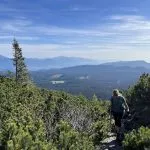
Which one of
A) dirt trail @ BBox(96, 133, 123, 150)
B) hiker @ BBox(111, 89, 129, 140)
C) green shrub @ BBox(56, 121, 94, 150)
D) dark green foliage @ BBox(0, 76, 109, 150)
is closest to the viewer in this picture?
dark green foliage @ BBox(0, 76, 109, 150)

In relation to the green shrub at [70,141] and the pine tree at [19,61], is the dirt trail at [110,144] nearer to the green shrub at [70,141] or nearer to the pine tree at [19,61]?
the green shrub at [70,141]

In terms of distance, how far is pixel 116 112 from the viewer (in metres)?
18.4

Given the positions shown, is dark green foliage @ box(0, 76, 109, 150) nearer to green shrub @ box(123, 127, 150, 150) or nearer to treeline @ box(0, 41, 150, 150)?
treeline @ box(0, 41, 150, 150)

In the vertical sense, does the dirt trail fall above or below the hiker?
below

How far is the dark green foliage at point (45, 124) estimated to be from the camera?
1151 centimetres

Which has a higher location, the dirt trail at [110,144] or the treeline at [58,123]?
the treeline at [58,123]

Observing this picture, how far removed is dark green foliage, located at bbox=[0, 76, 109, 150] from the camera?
11.5 metres

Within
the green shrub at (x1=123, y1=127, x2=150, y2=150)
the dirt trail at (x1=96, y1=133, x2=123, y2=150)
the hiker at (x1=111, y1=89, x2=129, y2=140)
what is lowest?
the dirt trail at (x1=96, y1=133, x2=123, y2=150)

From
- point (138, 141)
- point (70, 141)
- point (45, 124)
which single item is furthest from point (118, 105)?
point (70, 141)

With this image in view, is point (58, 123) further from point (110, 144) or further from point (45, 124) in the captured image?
point (110, 144)

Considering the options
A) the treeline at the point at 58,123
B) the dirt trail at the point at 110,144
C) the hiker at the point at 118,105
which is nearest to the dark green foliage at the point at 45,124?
the treeline at the point at 58,123

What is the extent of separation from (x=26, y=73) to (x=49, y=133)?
86.5 metres

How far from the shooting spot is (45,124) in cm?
1479

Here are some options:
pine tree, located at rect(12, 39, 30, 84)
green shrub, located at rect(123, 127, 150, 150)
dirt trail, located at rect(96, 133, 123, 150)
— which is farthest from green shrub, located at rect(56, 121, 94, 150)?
pine tree, located at rect(12, 39, 30, 84)
